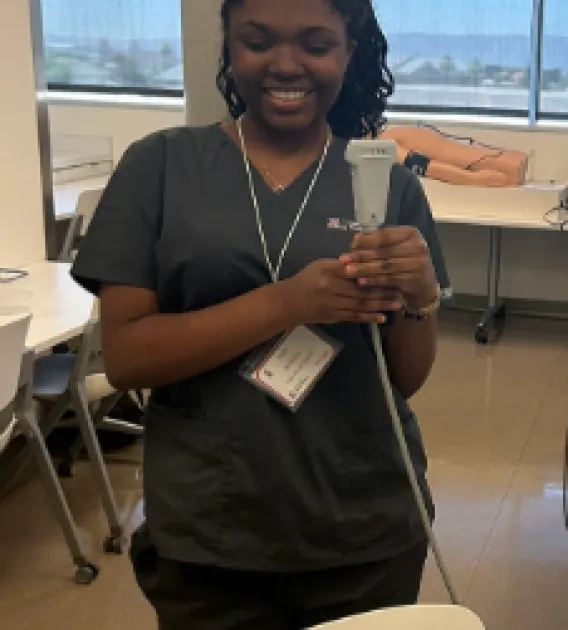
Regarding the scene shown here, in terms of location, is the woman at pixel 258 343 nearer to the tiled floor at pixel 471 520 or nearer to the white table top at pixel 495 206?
the tiled floor at pixel 471 520

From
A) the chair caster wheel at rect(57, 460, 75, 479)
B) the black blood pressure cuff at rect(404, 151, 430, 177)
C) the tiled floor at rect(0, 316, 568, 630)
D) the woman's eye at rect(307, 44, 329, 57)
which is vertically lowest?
the tiled floor at rect(0, 316, 568, 630)

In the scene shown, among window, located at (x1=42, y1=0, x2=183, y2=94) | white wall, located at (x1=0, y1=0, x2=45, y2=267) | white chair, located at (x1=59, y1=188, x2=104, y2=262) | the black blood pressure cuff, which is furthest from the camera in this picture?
window, located at (x1=42, y1=0, x2=183, y2=94)

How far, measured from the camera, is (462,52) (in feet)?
17.3

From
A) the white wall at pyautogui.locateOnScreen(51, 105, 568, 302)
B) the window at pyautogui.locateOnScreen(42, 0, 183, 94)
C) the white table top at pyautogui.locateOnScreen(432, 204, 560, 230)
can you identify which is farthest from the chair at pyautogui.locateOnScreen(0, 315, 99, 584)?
the window at pyautogui.locateOnScreen(42, 0, 183, 94)

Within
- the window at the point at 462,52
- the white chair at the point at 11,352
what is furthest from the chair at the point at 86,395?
the window at the point at 462,52

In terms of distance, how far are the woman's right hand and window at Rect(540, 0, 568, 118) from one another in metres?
4.46

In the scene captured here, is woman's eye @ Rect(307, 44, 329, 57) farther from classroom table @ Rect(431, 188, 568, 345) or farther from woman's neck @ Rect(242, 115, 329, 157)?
classroom table @ Rect(431, 188, 568, 345)

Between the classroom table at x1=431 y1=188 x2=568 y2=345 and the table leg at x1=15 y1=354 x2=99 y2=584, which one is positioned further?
the classroom table at x1=431 y1=188 x2=568 y2=345

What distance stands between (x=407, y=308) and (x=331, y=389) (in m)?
0.14

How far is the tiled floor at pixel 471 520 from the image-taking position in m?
2.55

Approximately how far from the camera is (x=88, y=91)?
19.5 feet

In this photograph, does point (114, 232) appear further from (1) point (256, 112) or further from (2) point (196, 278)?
(1) point (256, 112)

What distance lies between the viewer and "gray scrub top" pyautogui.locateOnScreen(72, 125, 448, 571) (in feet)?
3.74

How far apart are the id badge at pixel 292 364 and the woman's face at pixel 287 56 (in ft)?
0.84
